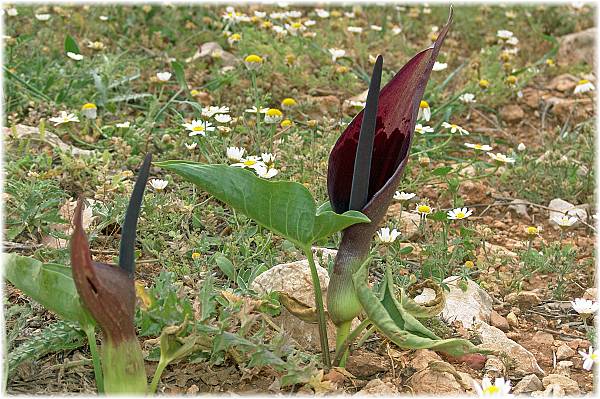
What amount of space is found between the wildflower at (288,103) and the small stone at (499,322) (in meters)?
1.40

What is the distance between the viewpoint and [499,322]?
8.09 ft

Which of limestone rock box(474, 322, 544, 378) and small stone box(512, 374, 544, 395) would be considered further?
limestone rock box(474, 322, 544, 378)

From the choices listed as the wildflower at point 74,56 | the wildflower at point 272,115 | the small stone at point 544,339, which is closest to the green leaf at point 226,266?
the small stone at point 544,339

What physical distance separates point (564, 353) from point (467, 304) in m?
0.27

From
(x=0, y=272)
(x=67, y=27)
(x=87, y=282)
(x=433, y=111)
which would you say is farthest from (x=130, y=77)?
(x=87, y=282)

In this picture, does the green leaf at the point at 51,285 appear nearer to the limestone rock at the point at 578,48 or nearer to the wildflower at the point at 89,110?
the wildflower at the point at 89,110

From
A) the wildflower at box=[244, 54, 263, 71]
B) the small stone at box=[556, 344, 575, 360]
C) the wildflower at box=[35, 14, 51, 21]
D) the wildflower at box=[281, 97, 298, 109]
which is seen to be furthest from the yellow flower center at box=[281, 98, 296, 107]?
the small stone at box=[556, 344, 575, 360]

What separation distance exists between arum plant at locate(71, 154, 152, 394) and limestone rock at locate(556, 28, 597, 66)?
3616mm

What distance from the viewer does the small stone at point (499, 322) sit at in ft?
8.06

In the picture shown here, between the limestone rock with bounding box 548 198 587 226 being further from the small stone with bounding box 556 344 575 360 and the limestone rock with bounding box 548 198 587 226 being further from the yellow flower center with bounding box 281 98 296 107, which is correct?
the yellow flower center with bounding box 281 98 296 107

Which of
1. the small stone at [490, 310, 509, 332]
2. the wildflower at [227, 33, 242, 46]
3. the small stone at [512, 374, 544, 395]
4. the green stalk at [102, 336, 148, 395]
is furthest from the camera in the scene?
the wildflower at [227, 33, 242, 46]

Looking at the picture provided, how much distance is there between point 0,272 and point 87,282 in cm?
60

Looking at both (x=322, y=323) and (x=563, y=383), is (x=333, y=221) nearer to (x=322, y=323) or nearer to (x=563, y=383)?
(x=322, y=323)

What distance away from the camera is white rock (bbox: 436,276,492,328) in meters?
2.39
